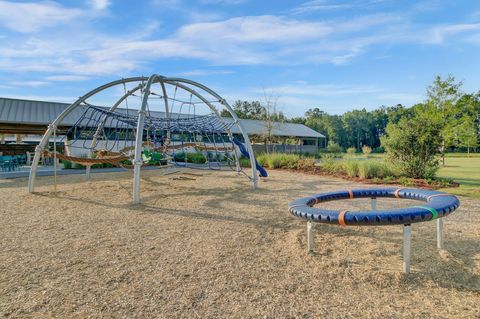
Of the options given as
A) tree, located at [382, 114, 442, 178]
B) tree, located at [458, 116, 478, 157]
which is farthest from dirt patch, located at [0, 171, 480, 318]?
→ tree, located at [458, 116, 478, 157]

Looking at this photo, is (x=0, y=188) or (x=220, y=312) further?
(x=0, y=188)

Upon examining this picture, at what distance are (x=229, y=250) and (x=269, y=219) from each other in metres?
1.76

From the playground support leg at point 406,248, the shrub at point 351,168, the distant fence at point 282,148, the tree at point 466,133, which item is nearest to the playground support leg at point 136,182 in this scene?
the playground support leg at point 406,248

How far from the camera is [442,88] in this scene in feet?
63.6

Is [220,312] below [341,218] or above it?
below

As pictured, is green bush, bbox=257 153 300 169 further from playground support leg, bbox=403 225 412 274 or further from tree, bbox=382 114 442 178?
playground support leg, bbox=403 225 412 274

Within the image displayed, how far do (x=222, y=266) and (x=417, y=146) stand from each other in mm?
9638

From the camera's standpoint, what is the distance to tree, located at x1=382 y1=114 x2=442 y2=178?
10.9m

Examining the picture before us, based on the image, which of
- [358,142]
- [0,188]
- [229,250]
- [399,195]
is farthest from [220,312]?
[358,142]

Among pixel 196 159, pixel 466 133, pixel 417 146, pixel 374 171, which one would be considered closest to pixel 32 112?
pixel 196 159

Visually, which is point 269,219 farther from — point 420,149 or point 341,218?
point 420,149

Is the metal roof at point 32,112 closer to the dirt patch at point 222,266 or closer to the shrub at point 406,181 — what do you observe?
the dirt patch at point 222,266

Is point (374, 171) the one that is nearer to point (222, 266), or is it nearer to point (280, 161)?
point (280, 161)

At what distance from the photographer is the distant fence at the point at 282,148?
25.3 m
